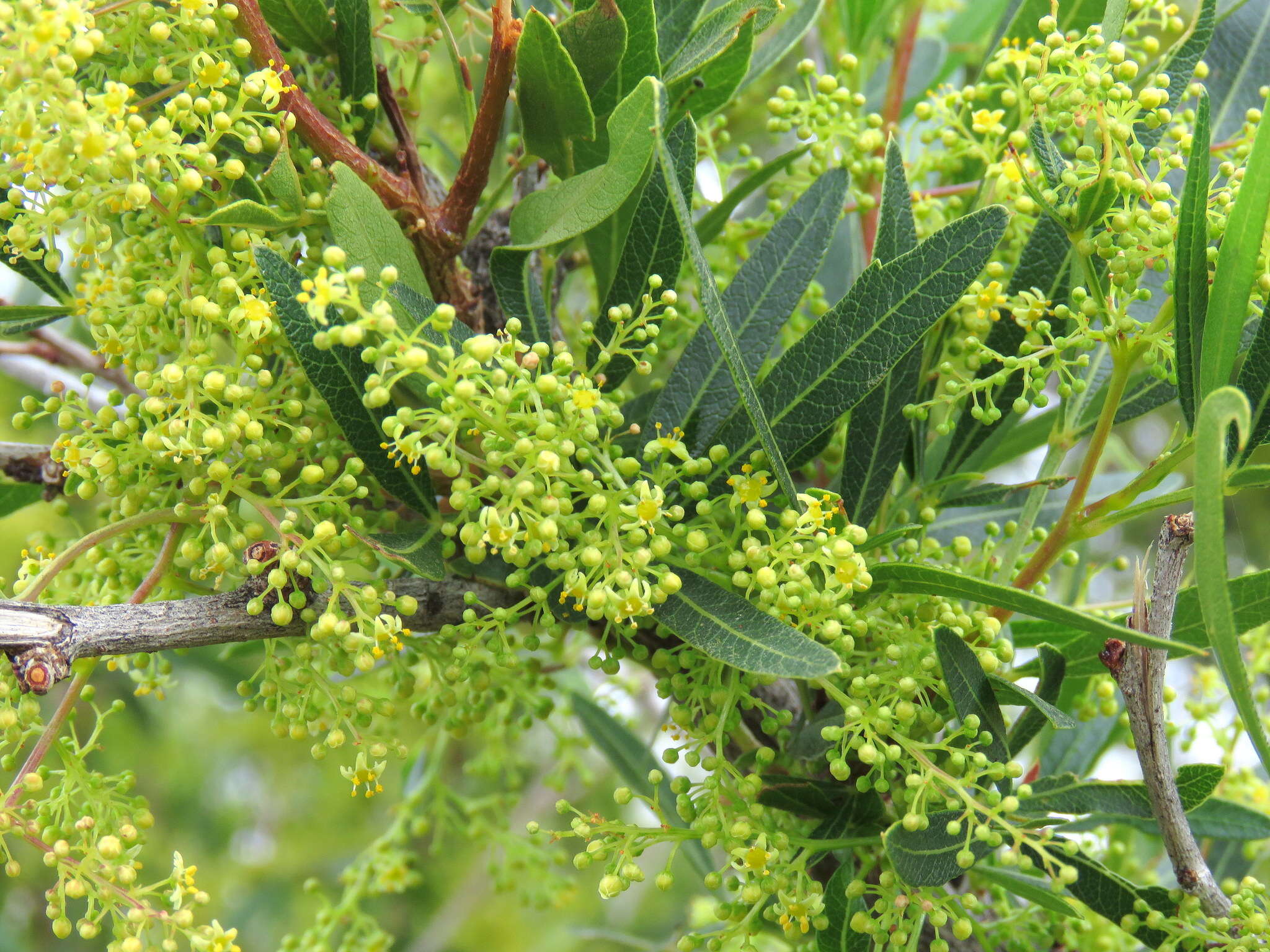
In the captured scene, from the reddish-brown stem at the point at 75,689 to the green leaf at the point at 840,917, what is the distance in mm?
568

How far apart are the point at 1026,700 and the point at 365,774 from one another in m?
0.51

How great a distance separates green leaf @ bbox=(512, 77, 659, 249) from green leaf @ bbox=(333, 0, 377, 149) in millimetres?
165

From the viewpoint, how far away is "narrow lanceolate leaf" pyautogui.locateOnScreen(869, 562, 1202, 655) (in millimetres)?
676

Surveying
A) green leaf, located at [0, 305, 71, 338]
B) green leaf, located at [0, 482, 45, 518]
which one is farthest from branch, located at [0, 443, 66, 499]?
green leaf, located at [0, 305, 71, 338]

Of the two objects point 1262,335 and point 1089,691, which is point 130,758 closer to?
point 1089,691

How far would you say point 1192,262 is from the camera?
690mm

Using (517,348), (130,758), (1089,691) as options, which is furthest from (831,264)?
(130,758)

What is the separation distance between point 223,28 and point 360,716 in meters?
0.53

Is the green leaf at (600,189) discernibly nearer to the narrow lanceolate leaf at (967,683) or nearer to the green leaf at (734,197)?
the green leaf at (734,197)

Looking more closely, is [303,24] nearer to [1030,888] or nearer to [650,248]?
[650,248]

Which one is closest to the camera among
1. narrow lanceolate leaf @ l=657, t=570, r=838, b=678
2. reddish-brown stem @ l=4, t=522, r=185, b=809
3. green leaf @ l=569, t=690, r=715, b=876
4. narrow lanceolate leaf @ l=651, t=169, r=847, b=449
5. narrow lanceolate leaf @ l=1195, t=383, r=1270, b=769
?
narrow lanceolate leaf @ l=1195, t=383, r=1270, b=769

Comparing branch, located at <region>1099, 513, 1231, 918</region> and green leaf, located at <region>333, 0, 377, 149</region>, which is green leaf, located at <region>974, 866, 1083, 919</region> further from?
green leaf, located at <region>333, 0, 377, 149</region>

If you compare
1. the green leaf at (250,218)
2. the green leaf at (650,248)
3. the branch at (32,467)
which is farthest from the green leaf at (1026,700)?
the branch at (32,467)

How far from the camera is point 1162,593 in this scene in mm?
740
